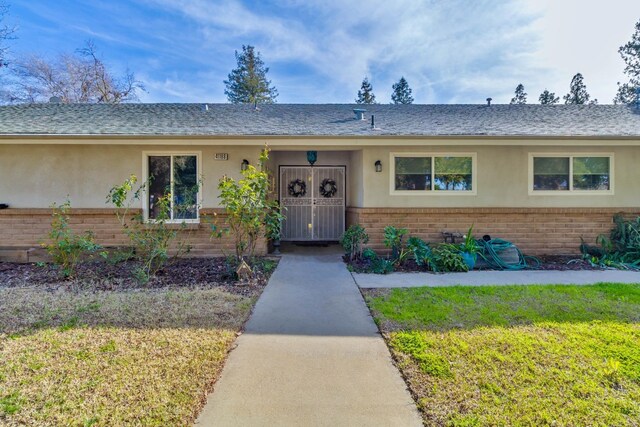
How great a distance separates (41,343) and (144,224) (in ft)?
15.4

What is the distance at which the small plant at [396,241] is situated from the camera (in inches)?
290

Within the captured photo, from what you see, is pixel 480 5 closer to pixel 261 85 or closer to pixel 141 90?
pixel 141 90

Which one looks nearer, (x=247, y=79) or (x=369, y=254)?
(x=369, y=254)

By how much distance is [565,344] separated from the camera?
11.4 ft

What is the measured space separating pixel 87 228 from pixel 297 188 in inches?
230

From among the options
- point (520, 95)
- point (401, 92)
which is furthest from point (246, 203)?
point (520, 95)

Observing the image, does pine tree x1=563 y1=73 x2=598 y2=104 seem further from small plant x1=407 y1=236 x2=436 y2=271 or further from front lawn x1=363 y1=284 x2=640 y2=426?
front lawn x1=363 y1=284 x2=640 y2=426

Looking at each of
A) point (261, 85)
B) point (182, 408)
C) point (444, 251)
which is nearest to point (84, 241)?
point (182, 408)

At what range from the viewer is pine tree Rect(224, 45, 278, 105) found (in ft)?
100

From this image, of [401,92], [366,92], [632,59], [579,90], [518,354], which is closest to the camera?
[518,354]

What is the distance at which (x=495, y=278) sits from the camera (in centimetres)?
639

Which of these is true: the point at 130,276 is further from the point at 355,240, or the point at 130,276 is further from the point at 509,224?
the point at 509,224

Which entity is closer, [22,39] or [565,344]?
[565,344]

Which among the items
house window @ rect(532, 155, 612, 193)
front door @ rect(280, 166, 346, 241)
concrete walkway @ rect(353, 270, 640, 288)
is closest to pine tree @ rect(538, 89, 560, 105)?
house window @ rect(532, 155, 612, 193)
